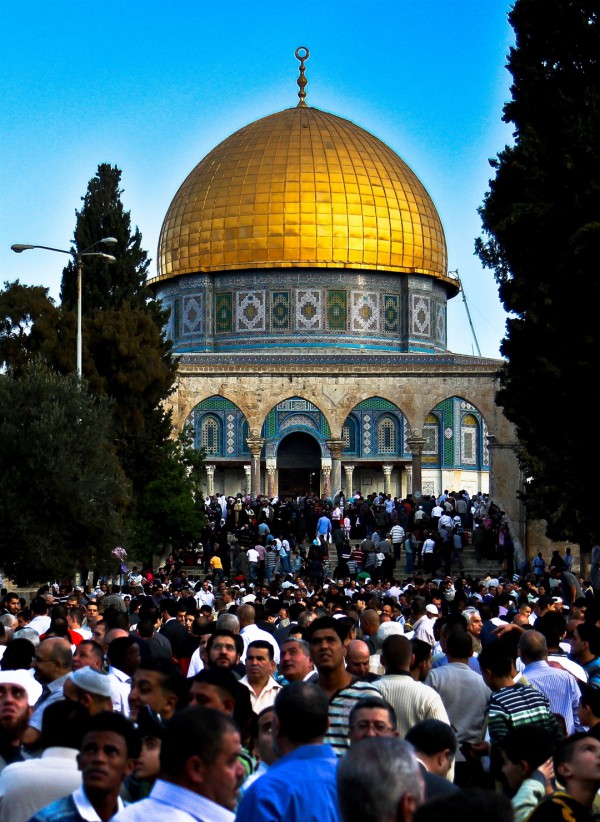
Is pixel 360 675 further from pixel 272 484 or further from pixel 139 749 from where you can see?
pixel 272 484

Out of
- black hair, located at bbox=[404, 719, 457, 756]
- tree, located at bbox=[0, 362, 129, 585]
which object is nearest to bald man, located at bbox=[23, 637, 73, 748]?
black hair, located at bbox=[404, 719, 457, 756]

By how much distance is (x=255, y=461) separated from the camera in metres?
43.3

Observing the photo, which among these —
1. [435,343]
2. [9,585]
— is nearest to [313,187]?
[435,343]

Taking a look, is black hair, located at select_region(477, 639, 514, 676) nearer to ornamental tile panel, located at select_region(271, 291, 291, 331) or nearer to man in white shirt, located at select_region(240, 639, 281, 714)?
man in white shirt, located at select_region(240, 639, 281, 714)

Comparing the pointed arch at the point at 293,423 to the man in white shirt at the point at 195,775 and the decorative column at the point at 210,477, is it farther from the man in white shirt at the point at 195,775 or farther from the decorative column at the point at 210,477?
the man in white shirt at the point at 195,775

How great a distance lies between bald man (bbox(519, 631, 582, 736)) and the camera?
8008mm

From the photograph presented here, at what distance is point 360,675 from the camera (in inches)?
305

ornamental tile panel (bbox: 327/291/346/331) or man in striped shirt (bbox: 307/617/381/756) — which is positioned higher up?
→ ornamental tile panel (bbox: 327/291/346/331)

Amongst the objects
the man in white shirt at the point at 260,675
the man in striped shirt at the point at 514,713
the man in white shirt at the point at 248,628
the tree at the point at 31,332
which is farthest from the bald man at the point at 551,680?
the tree at the point at 31,332

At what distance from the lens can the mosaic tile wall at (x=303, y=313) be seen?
47938mm

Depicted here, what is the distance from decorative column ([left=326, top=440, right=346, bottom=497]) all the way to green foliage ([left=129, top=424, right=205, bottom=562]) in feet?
37.4

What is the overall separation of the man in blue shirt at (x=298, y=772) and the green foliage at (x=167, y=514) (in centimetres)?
2509

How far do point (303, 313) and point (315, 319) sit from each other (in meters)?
0.44

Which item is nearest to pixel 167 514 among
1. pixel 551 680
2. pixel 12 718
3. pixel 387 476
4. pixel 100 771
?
pixel 387 476
